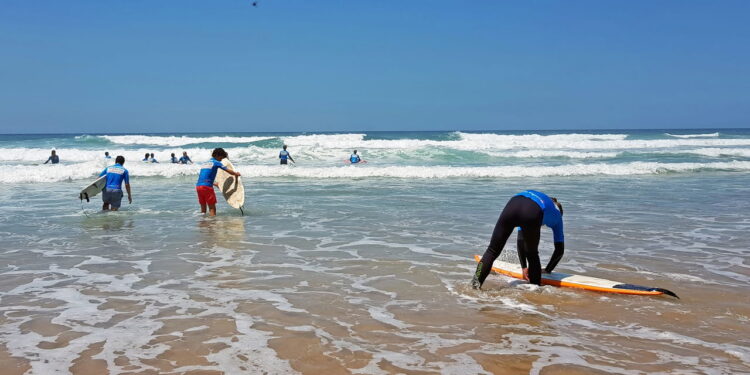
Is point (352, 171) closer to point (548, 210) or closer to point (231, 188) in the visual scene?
point (231, 188)

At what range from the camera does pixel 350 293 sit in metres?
5.88

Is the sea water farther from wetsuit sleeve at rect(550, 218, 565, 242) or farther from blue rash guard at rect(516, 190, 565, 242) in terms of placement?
blue rash guard at rect(516, 190, 565, 242)

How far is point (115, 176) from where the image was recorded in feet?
37.9

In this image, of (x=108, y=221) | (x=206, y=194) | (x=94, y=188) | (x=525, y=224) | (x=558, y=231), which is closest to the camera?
(x=525, y=224)

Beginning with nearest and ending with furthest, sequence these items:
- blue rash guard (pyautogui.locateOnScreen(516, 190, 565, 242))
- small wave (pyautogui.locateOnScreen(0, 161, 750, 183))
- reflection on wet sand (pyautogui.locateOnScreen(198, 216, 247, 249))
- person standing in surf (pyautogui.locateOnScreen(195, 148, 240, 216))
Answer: blue rash guard (pyautogui.locateOnScreen(516, 190, 565, 242)) → reflection on wet sand (pyautogui.locateOnScreen(198, 216, 247, 249)) → person standing in surf (pyautogui.locateOnScreen(195, 148, 240, 216)) → small wave (pyautogui.locateOnScreen(0, 161, 750, 183))

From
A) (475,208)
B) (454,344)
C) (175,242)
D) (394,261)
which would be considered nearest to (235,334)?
(454,344)

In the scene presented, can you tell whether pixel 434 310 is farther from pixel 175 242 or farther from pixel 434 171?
pixel 434 171

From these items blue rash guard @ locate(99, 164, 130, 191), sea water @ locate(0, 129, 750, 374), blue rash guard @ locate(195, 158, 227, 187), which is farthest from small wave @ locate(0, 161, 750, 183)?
blue rash guard @ locate(195, 158, 227, 187)

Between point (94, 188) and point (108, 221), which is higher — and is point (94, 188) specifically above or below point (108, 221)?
above

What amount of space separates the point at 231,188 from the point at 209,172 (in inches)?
33.1

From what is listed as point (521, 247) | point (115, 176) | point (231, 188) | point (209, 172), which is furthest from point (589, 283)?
point (115, 176)

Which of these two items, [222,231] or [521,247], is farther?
[222,231]

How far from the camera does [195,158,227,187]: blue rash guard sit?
1088cm

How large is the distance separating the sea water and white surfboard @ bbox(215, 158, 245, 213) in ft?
0.84
